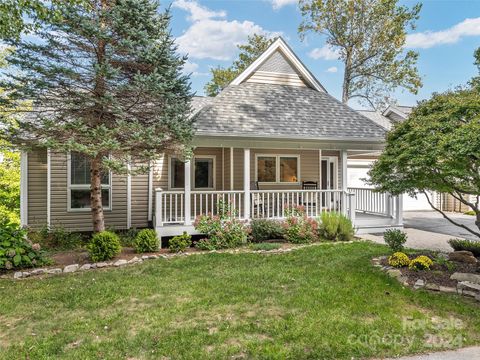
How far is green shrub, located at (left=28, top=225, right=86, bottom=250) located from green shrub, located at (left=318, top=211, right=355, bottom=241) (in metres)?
7.19

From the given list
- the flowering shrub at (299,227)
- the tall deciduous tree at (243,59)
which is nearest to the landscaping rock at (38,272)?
the flowering shrub at (299,227)

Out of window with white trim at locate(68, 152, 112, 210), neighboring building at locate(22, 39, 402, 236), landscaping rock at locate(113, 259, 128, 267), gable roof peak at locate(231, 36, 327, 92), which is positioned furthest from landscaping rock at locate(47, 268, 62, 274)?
gable roof peak at locate(231, 36, 327, 92)

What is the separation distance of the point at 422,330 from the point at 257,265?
11.4ft

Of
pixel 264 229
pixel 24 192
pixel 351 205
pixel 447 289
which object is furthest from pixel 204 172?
pixel 447 289

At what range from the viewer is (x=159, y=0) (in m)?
7.73

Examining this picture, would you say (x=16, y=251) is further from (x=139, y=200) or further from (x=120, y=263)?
(x=139, y=200)

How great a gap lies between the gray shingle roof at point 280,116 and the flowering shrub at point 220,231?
250 cm

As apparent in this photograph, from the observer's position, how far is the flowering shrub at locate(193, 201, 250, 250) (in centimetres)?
863

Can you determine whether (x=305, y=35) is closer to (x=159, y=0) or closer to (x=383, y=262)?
(x=159, y=0)

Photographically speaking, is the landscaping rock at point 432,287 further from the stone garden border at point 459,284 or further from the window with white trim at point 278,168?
the window with white trim at point 278,168

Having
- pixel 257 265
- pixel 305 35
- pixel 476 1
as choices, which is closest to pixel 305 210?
pixel 257 265

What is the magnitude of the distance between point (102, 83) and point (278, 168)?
7.38 metres

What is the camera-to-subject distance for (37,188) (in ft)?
33.1

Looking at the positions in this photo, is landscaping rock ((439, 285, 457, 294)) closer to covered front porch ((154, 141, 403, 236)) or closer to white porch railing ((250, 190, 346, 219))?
white porch railing ((250, 190, 346, 219))
